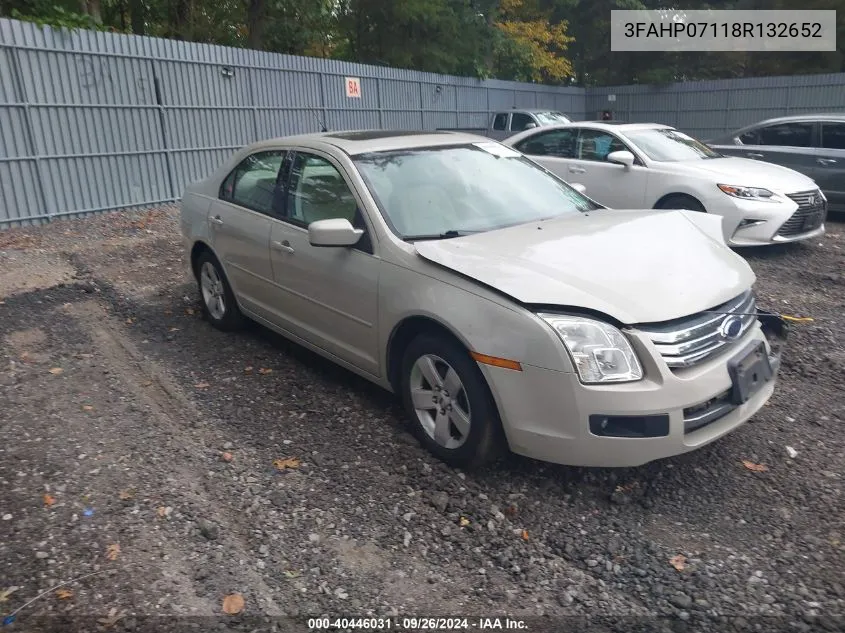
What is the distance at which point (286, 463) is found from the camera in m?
3.87

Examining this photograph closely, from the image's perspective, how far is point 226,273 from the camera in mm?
5621

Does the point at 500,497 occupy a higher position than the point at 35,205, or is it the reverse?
the point at 35,205

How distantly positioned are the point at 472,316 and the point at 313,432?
136 centimetres

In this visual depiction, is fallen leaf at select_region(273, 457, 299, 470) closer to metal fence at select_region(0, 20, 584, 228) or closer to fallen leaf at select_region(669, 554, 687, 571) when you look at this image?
fallen leaf at select_region(669, 554, 687, 571)

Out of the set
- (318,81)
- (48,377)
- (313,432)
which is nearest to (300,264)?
(313,432)

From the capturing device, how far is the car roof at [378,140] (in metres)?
4.66

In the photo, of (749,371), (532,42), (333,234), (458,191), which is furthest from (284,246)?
(532,42)

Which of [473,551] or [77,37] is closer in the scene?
[473,551]

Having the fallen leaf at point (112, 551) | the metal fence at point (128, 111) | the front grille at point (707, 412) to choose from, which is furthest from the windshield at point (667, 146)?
the fallen leaf at point (112, 551)

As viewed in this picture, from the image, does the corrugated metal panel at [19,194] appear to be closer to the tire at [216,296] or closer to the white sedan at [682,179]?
the tire at [216,296]

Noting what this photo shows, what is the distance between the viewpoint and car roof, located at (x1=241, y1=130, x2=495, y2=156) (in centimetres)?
466

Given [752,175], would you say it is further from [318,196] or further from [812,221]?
[318,196]

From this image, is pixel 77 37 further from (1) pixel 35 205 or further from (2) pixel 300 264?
(2) pixel 300 264

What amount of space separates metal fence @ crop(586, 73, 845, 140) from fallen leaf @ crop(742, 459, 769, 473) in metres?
19.6
